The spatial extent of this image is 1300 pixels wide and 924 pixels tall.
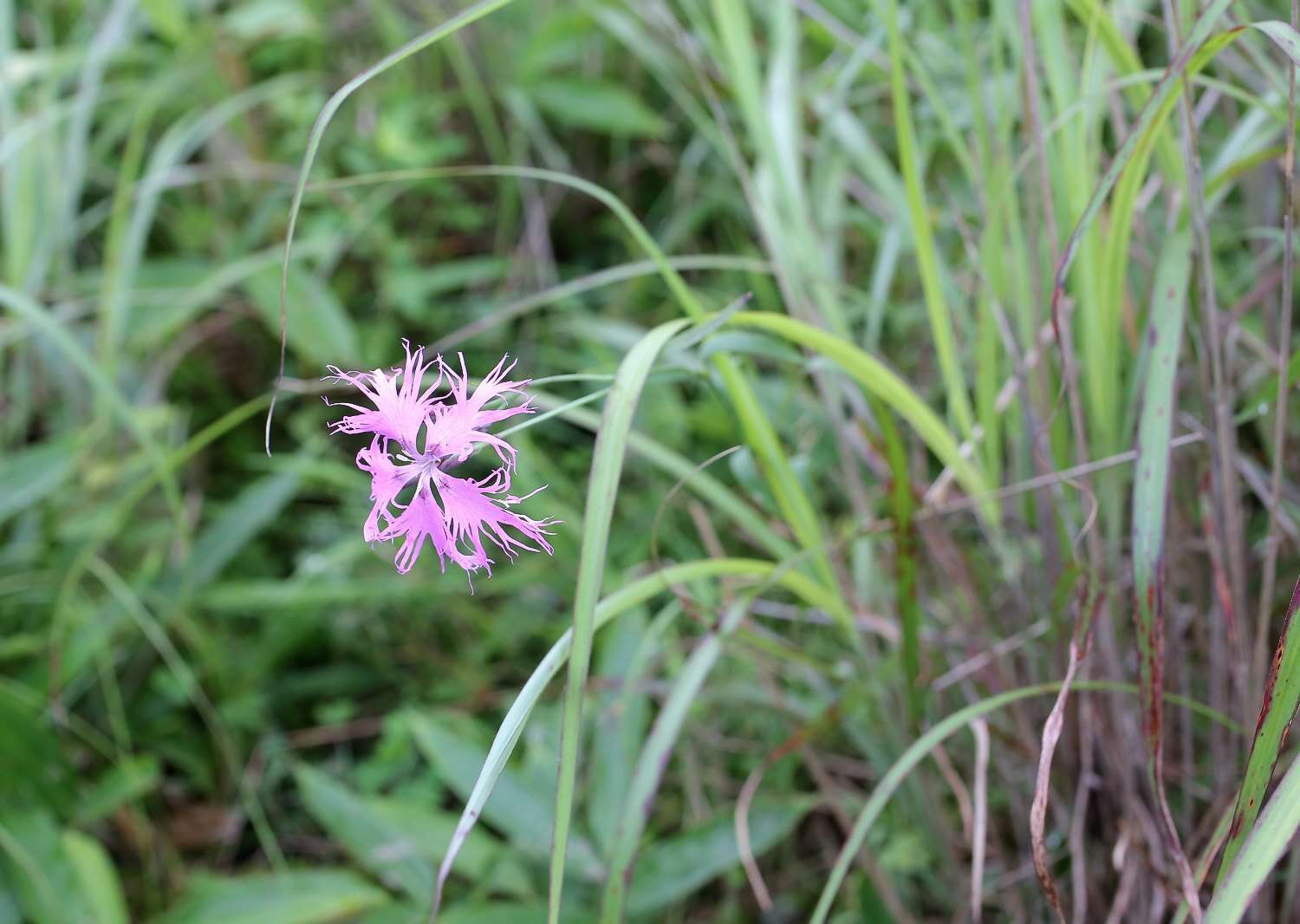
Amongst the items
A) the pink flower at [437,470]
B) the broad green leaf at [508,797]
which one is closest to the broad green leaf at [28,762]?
the broad green leaf at [508,797]

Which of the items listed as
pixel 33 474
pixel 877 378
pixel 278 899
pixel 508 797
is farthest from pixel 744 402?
pixel 33 474

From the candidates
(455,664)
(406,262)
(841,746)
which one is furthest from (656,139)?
(841,746)

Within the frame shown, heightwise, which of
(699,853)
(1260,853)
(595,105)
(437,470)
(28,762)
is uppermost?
(595,105)

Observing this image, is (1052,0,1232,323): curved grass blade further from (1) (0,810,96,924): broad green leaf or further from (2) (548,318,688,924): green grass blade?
(1) (0,810,96,924): broad green leaf

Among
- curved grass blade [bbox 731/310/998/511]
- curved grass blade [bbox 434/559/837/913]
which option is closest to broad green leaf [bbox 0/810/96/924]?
curved grass blade [bbox 434/559/837/913]

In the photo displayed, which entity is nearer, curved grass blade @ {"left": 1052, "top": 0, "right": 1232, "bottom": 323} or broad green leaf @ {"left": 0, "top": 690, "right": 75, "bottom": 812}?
curved grass blade @ {"left": 1052, "top": 0, "right": 1232, "bottom": 323}

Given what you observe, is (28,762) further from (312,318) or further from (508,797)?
(312,318)
